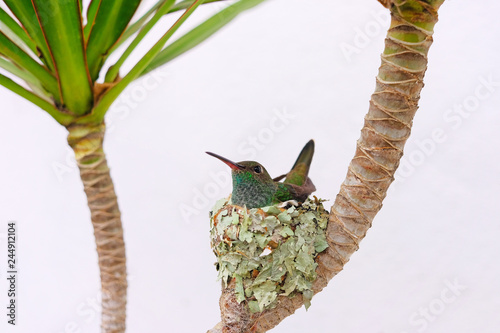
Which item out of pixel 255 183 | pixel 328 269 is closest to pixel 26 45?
pixel 255 183

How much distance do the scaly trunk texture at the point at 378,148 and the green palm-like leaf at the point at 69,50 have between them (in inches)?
24.2

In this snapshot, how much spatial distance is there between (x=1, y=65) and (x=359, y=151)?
899mm

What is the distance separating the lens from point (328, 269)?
1280 mm

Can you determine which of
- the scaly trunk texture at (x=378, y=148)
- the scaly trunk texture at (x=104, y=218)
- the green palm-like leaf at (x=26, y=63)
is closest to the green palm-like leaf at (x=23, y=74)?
the green palm-like leaf at (x=26, y=63)

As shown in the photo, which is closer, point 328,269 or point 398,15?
point 398,15

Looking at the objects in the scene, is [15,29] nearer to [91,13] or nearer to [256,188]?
[91,13]

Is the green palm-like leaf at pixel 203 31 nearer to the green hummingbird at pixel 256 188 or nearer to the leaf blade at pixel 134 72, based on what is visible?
the leaf blade at pixel 134 72

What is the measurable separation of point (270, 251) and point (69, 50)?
68cm

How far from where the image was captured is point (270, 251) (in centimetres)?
129

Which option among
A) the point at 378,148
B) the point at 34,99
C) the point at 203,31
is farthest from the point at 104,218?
the point at 378,148

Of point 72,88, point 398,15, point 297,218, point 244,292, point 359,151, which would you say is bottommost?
point 244,292

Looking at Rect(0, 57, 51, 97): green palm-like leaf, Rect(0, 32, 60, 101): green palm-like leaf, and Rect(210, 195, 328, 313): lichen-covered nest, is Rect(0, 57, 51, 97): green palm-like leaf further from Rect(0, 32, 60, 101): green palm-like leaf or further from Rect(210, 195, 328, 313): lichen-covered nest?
Rect(210, 195, 328, 313): lichen-covered nest

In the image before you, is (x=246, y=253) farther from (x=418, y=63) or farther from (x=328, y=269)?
(x=418, y=63)

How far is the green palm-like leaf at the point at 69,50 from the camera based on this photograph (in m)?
1.12
